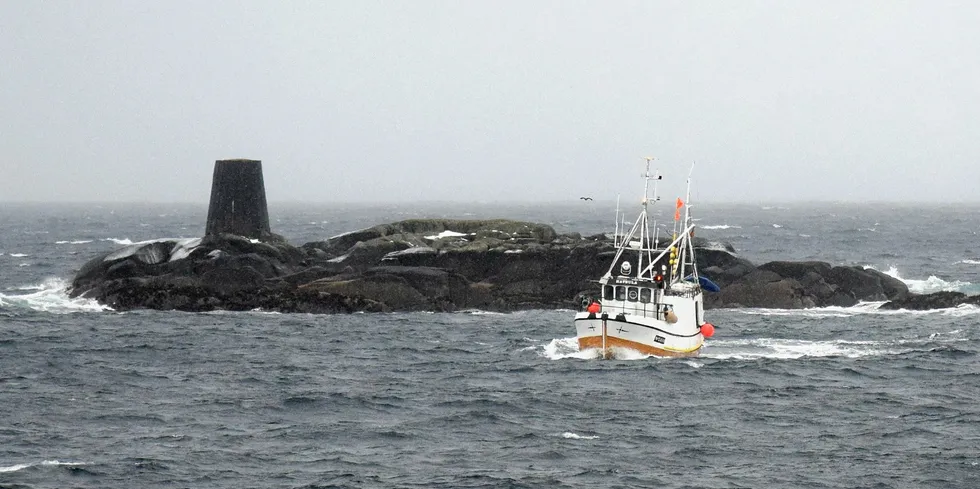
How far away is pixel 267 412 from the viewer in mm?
31297

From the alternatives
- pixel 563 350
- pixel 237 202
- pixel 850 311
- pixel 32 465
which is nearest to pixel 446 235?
pixel 237 202

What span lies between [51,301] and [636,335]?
95.3ft

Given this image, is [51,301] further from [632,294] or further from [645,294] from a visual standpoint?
[645,294]

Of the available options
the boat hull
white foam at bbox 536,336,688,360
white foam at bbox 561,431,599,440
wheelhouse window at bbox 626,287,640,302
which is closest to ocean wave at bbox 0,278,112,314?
white foam at bbox 536,336,688,360

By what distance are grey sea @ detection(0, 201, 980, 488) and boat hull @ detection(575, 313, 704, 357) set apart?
0.56 m

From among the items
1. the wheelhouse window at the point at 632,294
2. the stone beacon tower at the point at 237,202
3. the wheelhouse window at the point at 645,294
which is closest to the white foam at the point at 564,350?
the wheelhouse window at the point at 632,294

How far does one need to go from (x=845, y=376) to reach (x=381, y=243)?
26813 millimetres

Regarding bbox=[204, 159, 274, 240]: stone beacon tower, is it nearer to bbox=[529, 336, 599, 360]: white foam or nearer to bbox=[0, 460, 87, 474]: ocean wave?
bbox=[529, 336, 599, 360]: white foam

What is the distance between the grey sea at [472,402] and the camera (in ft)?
83.9

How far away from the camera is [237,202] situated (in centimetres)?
6600

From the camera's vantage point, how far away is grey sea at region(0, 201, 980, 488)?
25562 millimetres

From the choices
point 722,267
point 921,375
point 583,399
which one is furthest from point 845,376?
point 722,267

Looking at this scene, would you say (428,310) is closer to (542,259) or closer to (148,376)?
(542,259)

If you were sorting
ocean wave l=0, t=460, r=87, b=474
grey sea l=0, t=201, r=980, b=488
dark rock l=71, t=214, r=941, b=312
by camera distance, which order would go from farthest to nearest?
dark rock l=71, t=214, r=941, b=312 < grey sea l=0, t=201, r=980, b=488 < ocean wave l=0, t=460, r=87, b=474
